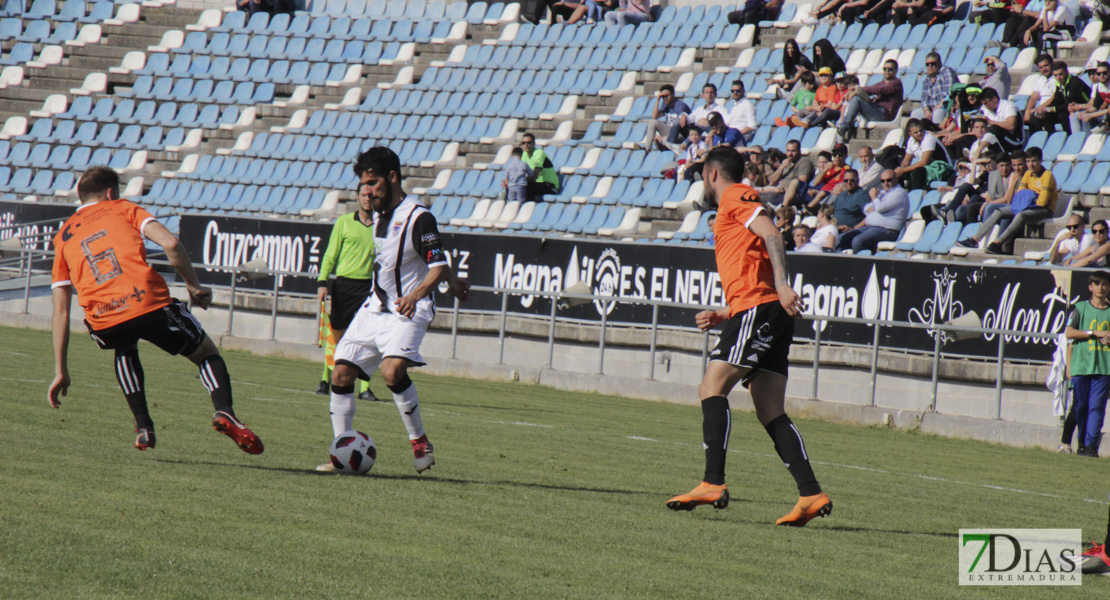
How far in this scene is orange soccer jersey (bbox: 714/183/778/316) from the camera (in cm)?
748

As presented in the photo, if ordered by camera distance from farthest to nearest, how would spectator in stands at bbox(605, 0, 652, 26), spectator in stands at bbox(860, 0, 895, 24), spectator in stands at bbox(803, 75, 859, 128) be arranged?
spectator in stands at bbox(605, 0, 652, 26) < spectator in stands at bbox(860, 0, 895, 24) < spectator in stands at bbox(803, 75, 859, 128)

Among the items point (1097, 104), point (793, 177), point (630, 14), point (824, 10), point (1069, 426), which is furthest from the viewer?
point (630, 14)

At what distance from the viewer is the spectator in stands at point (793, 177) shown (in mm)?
20000

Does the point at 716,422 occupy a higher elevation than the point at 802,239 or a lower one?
lower

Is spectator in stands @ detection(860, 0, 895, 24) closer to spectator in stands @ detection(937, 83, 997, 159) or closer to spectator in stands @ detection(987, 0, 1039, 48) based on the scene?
spectator in stands @ detection(987, 0, 1039, 48)

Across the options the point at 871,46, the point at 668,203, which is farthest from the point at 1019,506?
the point at 871,46

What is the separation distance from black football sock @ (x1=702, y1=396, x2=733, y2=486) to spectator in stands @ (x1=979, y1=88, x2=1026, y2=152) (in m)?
13.5

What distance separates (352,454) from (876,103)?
1627 centimetres

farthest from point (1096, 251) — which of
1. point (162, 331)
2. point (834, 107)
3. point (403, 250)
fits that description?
point (162, 331)

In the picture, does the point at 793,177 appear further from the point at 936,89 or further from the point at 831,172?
the point at 936,89

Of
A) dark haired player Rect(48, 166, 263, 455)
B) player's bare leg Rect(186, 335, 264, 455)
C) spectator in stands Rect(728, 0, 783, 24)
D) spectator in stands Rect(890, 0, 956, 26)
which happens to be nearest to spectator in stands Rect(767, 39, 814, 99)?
spectator in stands Rect(890, 0, 956, 26)

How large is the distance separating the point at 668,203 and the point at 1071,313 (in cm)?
947

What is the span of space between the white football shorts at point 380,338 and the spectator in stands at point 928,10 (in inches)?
731

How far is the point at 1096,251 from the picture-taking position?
1585 centimetres
